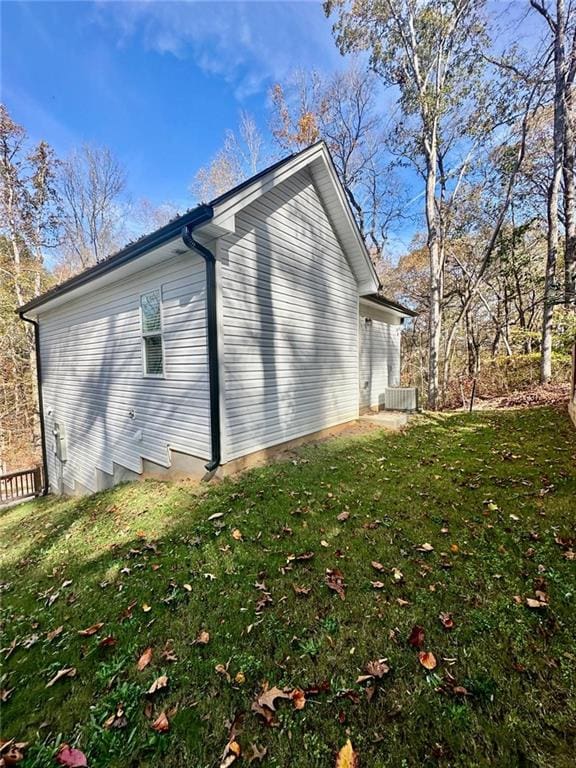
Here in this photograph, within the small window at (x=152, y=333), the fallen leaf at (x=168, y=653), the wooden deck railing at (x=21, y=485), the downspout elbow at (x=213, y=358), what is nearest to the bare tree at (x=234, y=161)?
the small window at (x=152, y=333)

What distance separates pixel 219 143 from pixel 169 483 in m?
18.6

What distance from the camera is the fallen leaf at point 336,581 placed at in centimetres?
270

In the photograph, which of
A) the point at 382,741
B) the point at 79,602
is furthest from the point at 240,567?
the point at 382,741

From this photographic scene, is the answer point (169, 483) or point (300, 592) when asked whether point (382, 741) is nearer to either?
point (300, 592)

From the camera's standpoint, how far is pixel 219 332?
506 centimetres

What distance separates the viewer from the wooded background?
11500 millimetres

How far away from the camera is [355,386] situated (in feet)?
29.1

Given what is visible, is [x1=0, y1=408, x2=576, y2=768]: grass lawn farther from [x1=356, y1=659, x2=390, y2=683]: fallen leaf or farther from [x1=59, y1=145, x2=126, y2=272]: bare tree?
[x1=59, y1=145, x2=126, y2=272]: bare tree

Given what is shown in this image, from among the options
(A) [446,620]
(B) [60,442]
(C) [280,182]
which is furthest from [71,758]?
(B) [60,442]

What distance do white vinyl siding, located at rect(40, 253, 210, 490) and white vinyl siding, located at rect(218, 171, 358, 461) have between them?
52 cm

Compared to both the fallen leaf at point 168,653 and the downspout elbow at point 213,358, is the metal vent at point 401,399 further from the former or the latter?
the fallen leaf at point 168,653

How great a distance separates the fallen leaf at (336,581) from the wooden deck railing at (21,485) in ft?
41.4

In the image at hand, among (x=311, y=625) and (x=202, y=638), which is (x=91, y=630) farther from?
(x=311, y=625)

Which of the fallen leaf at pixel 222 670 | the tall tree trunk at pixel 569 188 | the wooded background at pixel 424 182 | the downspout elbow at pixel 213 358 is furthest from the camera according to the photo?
the wooded background at pixel 424 182
